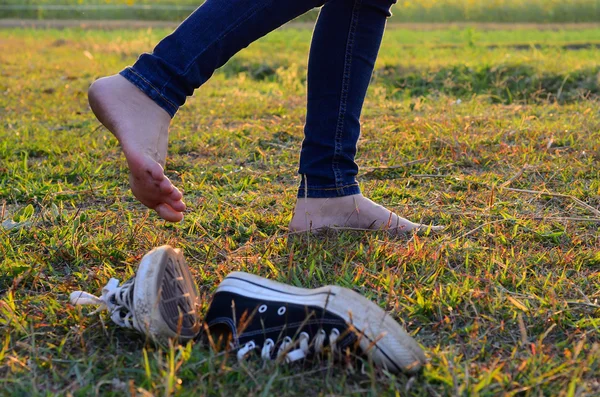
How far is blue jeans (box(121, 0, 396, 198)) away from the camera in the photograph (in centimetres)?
159

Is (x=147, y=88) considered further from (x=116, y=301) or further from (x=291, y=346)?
(x=291, y=346)

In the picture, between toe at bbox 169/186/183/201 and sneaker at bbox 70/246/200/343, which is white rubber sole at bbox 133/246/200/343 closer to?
sneaker at bbox 70/246/200/343

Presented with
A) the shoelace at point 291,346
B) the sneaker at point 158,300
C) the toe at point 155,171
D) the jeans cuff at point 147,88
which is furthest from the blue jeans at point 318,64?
the shoelace at point 291,346

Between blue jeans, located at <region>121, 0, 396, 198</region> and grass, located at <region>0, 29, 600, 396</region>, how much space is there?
0.79 ft

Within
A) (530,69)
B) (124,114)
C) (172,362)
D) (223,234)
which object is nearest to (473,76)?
(530,69)

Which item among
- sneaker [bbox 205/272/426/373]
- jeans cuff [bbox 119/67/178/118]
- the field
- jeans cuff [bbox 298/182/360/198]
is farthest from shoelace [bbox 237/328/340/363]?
the field

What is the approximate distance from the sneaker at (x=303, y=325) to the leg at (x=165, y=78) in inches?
15.0

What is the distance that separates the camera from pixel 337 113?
76.1 inches

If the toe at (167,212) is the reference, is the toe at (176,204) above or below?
above

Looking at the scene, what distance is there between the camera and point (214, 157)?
10.2 ft

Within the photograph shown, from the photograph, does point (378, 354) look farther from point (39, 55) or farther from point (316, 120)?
point (39, 55)

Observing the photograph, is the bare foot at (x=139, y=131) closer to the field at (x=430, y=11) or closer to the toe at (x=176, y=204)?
the toe at (x=176, y=204)

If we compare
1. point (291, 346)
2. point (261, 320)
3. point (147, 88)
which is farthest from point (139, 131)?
point (291, 346)

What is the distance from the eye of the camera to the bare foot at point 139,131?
158cm
